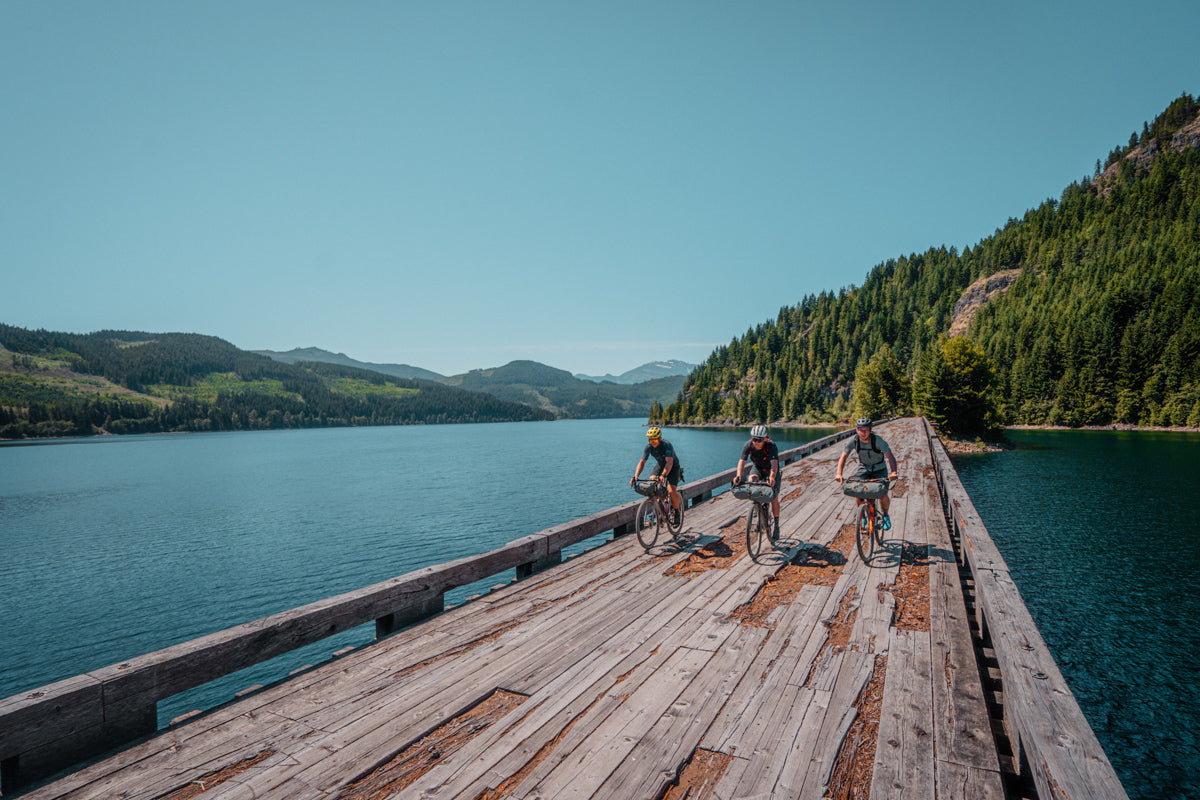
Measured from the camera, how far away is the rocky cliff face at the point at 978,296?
528ft

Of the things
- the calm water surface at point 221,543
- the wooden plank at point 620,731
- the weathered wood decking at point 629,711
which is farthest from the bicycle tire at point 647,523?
the calm water surface at point 221,543

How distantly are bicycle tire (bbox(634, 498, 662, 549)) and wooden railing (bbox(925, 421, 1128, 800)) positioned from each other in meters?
5.32

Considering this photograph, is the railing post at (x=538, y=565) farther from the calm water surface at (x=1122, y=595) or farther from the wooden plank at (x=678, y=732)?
the calm water surface at (x=1122, y=595)

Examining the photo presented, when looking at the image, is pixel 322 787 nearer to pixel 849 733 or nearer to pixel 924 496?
pixel 849 733

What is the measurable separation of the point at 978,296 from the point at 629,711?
204095mm

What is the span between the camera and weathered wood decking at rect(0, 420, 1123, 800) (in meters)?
3.75

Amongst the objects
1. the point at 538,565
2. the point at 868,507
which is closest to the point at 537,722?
the point at 538,565

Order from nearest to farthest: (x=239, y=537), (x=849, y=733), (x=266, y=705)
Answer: (x=849, y=733) < (x=266, y=705) < (x=239, y=537)

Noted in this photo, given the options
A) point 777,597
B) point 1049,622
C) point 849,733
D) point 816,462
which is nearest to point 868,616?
point 777,597

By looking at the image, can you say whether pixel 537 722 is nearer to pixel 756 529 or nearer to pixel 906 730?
pixel 906 730

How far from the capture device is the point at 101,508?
133 ft

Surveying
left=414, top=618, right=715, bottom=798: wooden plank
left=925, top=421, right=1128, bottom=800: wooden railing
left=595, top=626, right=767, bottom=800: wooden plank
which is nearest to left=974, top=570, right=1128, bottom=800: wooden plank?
left=925, top=421, right=1128, bottom=800: wooden railing

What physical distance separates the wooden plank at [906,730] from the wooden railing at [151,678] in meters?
5.11

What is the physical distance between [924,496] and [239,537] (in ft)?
108
